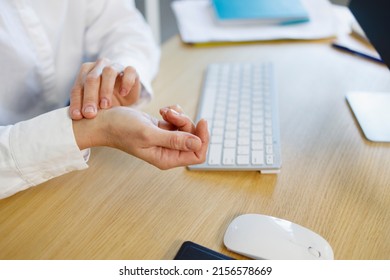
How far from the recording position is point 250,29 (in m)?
0.98

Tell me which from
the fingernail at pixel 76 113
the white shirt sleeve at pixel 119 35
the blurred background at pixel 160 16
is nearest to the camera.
→ the fingernail at pixel 76 113

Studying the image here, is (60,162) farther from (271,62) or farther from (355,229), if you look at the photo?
(271,62)

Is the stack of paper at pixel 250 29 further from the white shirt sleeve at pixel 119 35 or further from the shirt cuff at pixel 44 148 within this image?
the shirt cuff at pixel 44 148

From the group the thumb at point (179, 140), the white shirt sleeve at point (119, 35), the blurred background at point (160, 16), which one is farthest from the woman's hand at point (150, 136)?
the blurred background at point (160, 16)

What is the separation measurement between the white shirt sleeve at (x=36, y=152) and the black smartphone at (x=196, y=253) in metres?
0.19

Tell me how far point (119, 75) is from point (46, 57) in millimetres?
189

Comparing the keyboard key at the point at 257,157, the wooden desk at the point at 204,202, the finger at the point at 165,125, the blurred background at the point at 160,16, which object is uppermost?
the finger at the point at 165,125

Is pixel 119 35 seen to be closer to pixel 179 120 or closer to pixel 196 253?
pixel 179 120

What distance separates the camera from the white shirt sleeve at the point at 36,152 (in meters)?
0.52

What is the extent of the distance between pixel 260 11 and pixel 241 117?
45cm

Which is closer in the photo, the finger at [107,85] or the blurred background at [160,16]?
the finger at [107,85]

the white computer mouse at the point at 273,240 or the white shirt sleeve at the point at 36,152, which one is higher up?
the white shirt sleeve at the point at 36,152

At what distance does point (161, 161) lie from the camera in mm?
531
